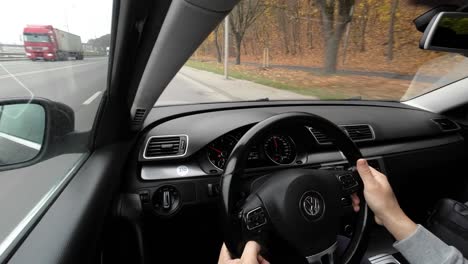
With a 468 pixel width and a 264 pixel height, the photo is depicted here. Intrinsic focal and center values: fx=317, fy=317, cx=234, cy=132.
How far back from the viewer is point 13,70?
117 cm

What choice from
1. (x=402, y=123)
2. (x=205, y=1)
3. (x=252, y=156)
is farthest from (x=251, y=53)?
(x=205, y=1)

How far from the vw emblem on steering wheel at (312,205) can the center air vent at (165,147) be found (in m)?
1.16

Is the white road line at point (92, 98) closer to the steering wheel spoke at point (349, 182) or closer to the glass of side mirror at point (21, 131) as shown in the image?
the glass of side mirror at point (21, 131)

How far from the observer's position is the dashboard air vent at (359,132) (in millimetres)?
2943

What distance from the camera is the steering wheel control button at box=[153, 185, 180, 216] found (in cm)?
232

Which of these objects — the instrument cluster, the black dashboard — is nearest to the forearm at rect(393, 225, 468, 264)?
the black dashboard

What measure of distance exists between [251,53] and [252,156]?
9.73ft

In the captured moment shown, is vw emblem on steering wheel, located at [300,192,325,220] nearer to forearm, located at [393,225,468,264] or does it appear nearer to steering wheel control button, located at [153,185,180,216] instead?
forearm, located at [393,225,468,264]

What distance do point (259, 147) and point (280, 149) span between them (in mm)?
205

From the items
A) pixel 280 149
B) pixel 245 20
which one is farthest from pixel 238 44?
pixel 280 149

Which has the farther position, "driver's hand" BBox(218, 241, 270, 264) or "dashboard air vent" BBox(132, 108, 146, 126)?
"dashboard air vent" BBox(132, 108, 146, 126)

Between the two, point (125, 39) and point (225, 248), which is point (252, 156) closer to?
point (225, 248)

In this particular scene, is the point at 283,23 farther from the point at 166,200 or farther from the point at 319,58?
the point at 166,200

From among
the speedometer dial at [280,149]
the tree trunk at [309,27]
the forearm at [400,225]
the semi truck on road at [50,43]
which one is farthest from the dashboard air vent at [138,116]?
the tree trunk at [309,27]
